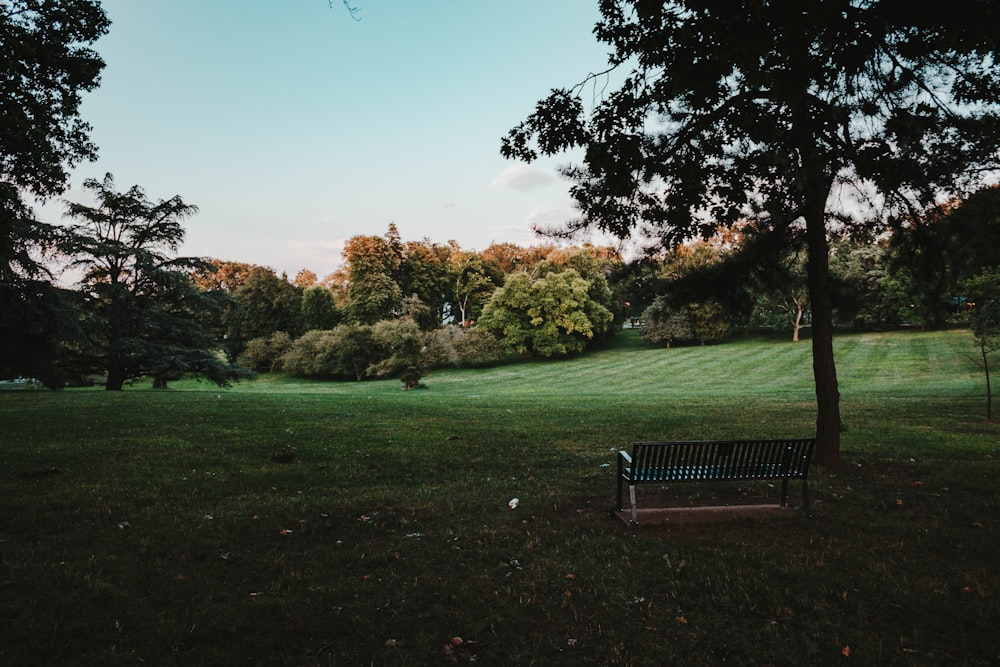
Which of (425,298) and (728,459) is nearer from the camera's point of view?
(728,459)

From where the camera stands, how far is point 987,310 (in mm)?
Result: 14523

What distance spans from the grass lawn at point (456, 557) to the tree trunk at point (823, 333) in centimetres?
62

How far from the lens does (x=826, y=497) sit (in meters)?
7.79

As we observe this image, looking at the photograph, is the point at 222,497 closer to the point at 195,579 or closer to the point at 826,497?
the point at 195,579

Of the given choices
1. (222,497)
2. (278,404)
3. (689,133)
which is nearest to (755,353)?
(278,404)

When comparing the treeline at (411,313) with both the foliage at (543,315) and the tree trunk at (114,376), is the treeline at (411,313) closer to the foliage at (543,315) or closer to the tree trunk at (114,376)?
the foliage at (543,315)

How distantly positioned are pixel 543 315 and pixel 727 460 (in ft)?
162

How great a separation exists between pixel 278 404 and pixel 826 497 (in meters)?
17.5

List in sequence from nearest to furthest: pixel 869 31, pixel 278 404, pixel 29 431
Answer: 1. pixel 869 31
2. pixel 29 431
3. pixel 278 404

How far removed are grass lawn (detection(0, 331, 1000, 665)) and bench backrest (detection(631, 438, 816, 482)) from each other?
2.04 feet

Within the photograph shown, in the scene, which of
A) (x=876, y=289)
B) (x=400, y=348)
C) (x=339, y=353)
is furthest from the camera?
(x=339, y=353)

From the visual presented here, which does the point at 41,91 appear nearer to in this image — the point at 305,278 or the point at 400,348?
the point at 400,348

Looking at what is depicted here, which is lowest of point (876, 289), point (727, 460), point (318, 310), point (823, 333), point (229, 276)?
point (727, 460)

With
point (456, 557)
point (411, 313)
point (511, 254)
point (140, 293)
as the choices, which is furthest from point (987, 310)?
point (511, 254)
